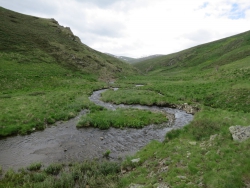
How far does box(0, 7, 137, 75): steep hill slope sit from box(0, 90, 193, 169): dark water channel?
44160 mm

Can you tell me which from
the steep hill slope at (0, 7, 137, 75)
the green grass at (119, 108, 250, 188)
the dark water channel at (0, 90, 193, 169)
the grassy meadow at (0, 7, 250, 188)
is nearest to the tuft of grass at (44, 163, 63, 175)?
the grassy meadow at (0, 7, 250, 188)

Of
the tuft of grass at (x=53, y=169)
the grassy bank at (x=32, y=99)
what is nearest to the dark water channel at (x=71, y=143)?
the tuft of grass at (x=53, y=169)

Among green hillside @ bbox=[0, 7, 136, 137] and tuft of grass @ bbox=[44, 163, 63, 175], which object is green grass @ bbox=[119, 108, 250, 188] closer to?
tuft of grass @ bbox=[44, 163, 63, 175]

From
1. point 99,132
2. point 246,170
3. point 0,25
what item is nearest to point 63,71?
point 0,25

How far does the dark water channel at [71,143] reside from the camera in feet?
48.2

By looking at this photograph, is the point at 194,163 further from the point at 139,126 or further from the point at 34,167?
the point at 34,167

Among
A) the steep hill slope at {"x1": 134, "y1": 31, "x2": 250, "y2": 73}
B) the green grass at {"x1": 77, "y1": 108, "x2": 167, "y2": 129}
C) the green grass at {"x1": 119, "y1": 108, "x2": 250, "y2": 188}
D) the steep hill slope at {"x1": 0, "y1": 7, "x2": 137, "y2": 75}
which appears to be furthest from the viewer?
the steep hill slope at {"x1": 134, "y1": 31, "x2": 250, "y2": 73}

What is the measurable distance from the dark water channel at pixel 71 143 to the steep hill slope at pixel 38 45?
4416 cm

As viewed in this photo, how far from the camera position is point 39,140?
1795 cm

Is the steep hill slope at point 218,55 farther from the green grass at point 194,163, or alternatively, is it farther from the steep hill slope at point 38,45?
the green grass at point 194,163

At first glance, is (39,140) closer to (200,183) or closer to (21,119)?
(21,119)

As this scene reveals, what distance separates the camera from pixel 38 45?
69750 mm

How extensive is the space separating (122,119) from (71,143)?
767 centimetres

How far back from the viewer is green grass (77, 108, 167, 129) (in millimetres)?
21781
